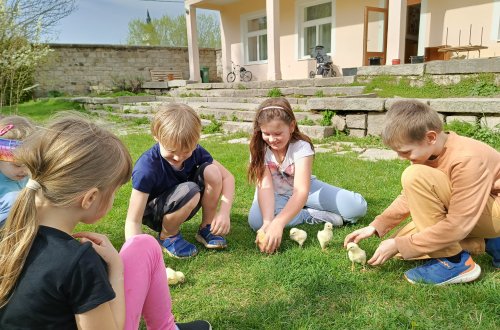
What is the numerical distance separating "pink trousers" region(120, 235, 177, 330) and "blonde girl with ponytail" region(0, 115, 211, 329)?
0.41 ft

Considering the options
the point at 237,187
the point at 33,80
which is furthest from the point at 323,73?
the point at 33,80

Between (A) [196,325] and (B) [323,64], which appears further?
(B) [323,64]

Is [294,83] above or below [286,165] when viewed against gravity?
above

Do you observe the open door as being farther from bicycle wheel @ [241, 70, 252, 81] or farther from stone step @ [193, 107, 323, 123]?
bicycle wheel @ [241, 70, 252, 81]

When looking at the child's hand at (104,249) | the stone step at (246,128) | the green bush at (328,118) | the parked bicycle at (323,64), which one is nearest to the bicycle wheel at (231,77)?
the parked bicycle at (323,64)

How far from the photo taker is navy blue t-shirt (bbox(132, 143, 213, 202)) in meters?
2.29

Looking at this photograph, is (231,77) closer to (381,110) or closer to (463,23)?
(463,23)

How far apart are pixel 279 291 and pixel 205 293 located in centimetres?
40

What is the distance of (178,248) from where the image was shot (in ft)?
8.04

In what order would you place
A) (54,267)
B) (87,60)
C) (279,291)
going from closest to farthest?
(54,267), (279,291), (87,60)

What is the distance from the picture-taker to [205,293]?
80.4 inches

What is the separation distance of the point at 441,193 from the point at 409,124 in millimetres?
371

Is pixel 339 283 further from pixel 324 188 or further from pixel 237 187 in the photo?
pixel 237 187

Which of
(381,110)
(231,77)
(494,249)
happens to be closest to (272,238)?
(494,249)
